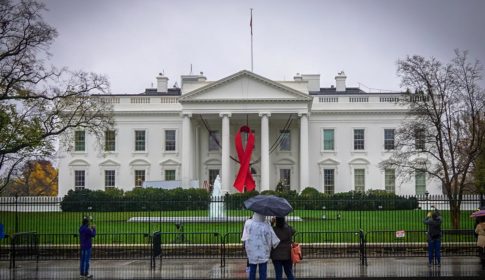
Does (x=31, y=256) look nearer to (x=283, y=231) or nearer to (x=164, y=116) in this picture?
(x=283, y=231)

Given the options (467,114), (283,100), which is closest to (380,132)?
(283,100)

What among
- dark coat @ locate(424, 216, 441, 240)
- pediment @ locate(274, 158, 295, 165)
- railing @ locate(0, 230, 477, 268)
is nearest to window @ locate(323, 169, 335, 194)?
pediment @ locate(274, 158, 295, 165)

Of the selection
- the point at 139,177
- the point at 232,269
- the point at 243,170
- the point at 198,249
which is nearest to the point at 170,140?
the point at 139,177

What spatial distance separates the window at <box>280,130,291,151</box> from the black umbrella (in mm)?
47992

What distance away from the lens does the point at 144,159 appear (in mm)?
60812

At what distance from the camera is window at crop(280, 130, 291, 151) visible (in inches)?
2415

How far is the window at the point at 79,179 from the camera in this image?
6094 cm

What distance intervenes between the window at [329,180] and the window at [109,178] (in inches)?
767

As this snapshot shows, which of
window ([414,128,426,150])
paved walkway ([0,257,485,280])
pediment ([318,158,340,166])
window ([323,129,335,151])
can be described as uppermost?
window ([323,129,335,151])

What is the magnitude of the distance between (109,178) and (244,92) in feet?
50.7

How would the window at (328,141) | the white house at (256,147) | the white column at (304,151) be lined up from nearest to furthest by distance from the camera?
the white column at (304,151) → the white house at (256,147) → the window at (328,141)

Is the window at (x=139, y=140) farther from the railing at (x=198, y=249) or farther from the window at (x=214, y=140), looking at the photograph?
the railing at (x=198, y=249)

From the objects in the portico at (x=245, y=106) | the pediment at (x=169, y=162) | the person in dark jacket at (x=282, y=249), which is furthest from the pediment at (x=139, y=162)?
the person in dark jacket at (x=282, y=249)

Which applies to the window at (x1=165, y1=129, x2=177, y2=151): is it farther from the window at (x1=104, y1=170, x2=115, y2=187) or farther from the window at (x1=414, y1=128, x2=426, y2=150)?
the window at (x1=414, y1=128, x2=426, y2=150)
